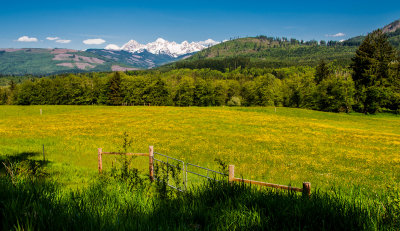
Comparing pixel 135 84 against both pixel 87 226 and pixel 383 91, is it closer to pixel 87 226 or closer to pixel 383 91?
pixel 383 91

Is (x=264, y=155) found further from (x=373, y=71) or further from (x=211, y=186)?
(x=373, y=71)

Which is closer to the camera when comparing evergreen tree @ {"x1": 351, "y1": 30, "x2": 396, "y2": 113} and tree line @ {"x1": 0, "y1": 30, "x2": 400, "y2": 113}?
evergreen tree @ {"x1": 351, "y1": 30, "x2": 396, "y2": 113}

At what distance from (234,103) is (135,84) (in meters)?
52.2

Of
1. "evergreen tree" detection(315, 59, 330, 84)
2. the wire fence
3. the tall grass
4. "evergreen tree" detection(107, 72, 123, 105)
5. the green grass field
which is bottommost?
the green grass field

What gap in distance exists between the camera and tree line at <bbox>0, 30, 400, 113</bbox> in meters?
69.5

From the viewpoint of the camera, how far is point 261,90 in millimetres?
114688

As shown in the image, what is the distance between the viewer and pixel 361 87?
70000 millimetres

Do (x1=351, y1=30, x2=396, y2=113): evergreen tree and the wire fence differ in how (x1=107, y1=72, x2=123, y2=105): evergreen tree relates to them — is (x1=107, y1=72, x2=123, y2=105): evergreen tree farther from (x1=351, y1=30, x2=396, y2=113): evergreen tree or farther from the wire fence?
the wire fence

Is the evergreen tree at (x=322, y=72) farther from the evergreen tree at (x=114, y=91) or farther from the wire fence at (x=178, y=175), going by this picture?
the wire fence at (x=178, y=175)

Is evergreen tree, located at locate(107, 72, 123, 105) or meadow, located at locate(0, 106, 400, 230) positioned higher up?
evergreen tree, located at locate(107, 72, 123, 105)

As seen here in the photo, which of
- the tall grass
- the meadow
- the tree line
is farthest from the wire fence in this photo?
the tree line

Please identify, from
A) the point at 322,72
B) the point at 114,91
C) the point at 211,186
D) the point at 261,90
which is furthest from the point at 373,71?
the point at 114,91

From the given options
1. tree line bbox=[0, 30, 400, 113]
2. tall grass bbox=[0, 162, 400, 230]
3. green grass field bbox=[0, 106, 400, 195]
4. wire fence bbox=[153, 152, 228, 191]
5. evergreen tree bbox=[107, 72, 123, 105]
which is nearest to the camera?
tall grass bbox=[0, 162, 400, 230]

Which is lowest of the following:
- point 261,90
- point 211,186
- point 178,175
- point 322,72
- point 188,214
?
point 178,175
